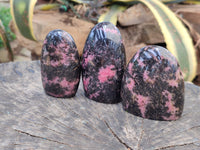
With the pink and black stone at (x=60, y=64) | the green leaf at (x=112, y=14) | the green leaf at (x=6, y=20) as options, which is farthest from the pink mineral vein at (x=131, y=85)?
the green leaf at (x=6, y=20)

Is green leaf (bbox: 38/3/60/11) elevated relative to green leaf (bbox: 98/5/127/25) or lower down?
lower down

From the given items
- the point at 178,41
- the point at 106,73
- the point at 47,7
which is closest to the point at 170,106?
the point at 106,73

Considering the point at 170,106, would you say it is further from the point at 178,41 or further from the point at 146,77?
the point at 178,41

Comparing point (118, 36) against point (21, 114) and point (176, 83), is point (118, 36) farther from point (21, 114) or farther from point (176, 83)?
point (21, 114)

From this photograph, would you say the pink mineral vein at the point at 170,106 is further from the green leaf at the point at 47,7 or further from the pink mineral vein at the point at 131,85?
the green leaf at the point at 47,7

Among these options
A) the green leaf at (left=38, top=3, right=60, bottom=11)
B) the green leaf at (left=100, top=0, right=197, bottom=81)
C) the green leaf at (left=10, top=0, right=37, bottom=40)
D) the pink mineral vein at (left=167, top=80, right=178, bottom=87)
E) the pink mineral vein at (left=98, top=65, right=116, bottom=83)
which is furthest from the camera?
the green leaf at (left=38, top=3, right=60, bottom=11)

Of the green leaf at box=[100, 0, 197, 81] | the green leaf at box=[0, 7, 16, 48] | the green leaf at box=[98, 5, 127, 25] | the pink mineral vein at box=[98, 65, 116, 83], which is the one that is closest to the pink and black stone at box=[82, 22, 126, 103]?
Answer: the pink mineral vein at box=[98, 65, 116, 83]

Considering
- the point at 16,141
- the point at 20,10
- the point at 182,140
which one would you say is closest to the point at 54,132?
the point at 16,141

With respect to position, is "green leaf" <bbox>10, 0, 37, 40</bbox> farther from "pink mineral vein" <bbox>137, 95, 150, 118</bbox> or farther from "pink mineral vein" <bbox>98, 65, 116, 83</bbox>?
"pink mineral vein" <bbox>137, 95, 150, 118</bbox>
